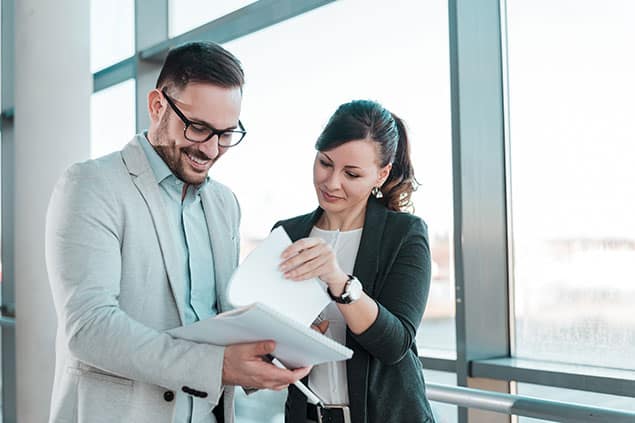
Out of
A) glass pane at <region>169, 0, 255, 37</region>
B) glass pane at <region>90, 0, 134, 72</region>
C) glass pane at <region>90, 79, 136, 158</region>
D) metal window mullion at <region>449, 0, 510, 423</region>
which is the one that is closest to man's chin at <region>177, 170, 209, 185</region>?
metal window mullion at <region>449, 0, 510, 423</region>

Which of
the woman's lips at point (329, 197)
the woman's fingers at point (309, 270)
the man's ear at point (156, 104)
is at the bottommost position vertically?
the woman's fingers at point (309, 270)

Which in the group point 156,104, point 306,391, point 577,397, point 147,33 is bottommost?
point 577,397

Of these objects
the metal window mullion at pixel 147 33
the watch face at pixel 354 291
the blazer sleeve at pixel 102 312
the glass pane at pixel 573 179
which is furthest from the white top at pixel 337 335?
the metal window mullion at pixel 147 33

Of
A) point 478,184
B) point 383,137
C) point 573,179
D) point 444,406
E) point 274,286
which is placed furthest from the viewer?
point 444,406

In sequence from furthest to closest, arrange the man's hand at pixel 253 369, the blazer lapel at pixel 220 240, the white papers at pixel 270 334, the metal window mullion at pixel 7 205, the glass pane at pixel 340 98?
the metal window mullion at pixel 7 205 < the glass pane at pixel 340 98 < the blazer lapel at pixel 220 240 < the man's hand at pixel 253 369 < the white papers at pixel 270 334

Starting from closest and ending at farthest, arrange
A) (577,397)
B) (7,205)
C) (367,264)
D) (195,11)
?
(367,264) → (577,397) → (195,11) → (7,205)

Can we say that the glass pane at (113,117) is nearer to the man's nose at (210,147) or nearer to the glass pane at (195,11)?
the glass pane at (195,11)

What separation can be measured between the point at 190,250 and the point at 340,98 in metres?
1.68

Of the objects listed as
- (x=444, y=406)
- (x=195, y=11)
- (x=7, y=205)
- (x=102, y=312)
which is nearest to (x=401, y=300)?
(x=102, y=312)

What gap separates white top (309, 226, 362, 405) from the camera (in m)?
1.81

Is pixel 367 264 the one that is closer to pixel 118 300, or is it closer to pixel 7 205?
pixel 118 300

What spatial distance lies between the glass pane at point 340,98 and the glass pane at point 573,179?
11.5 inches

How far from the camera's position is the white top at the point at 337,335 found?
1.81 meters

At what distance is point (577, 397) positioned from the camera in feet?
7.71
